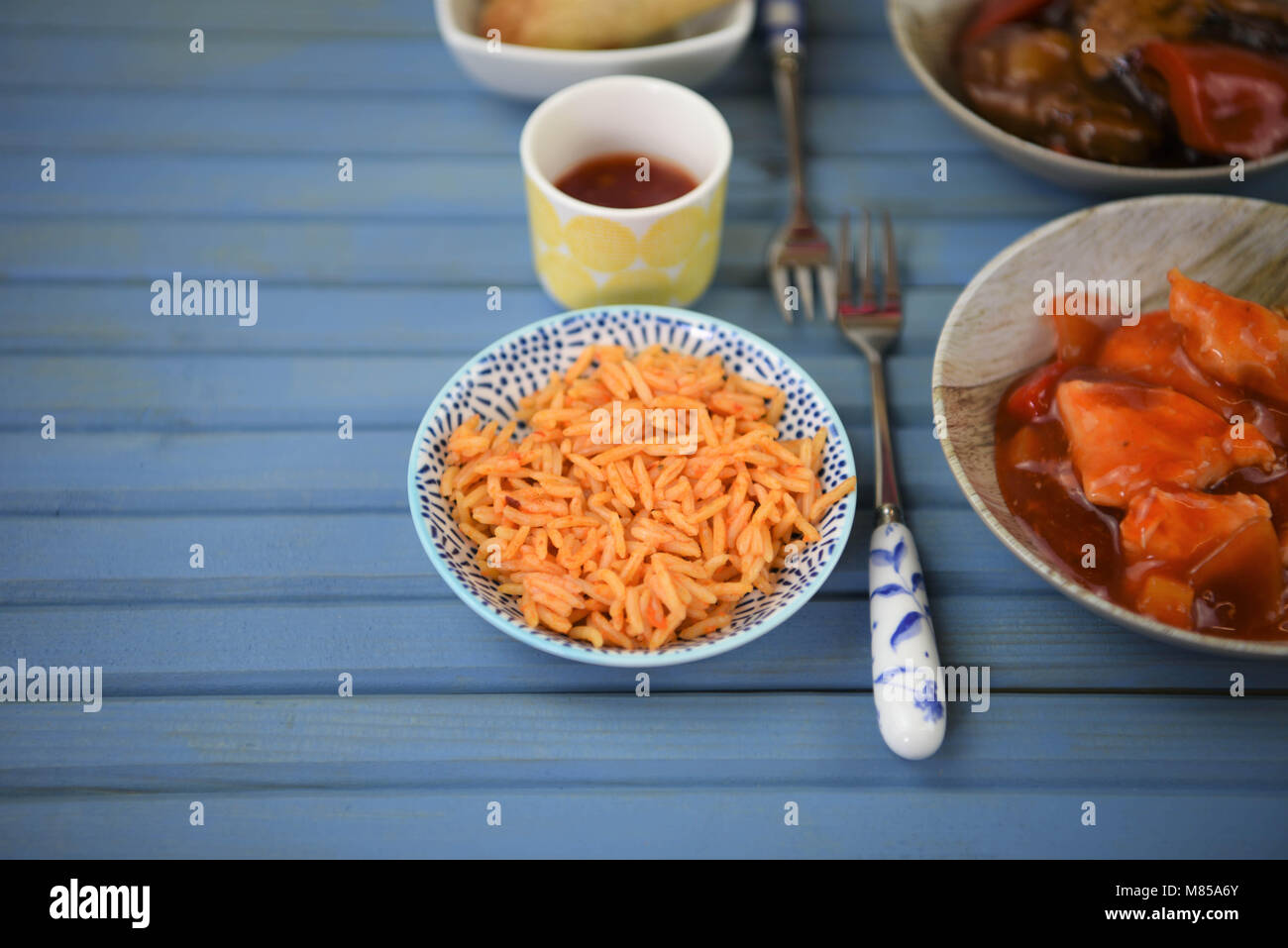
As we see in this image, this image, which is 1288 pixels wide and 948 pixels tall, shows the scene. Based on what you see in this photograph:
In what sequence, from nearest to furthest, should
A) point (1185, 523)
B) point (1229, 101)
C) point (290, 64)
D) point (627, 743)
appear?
point (1185, 523)
point (627, 743)
point (1229, 101)
point (290, 64)

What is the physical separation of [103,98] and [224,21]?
0.93ft

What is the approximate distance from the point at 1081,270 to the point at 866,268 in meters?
0.33

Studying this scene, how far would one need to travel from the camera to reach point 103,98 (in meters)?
1.92

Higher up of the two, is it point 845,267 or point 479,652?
point 845,267

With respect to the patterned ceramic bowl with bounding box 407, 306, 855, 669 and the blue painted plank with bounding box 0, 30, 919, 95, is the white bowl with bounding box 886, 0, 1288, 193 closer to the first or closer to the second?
the blue painted plank with bounding box 0, 30, 919, 95

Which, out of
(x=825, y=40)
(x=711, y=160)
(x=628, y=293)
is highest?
(x=825, y=40)

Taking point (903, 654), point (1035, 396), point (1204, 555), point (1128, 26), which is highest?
point (1128, 26)

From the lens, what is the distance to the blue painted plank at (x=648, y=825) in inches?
48.8

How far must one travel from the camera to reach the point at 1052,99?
64.0 inches

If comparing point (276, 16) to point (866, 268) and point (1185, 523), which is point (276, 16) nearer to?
point (866, 268)

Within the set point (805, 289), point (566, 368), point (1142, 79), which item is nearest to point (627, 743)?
point (566, 368)

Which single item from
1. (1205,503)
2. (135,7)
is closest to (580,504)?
(1205,503)

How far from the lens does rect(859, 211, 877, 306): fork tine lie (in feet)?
5.44

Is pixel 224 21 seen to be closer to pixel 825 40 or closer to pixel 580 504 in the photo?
pixel 825 40
